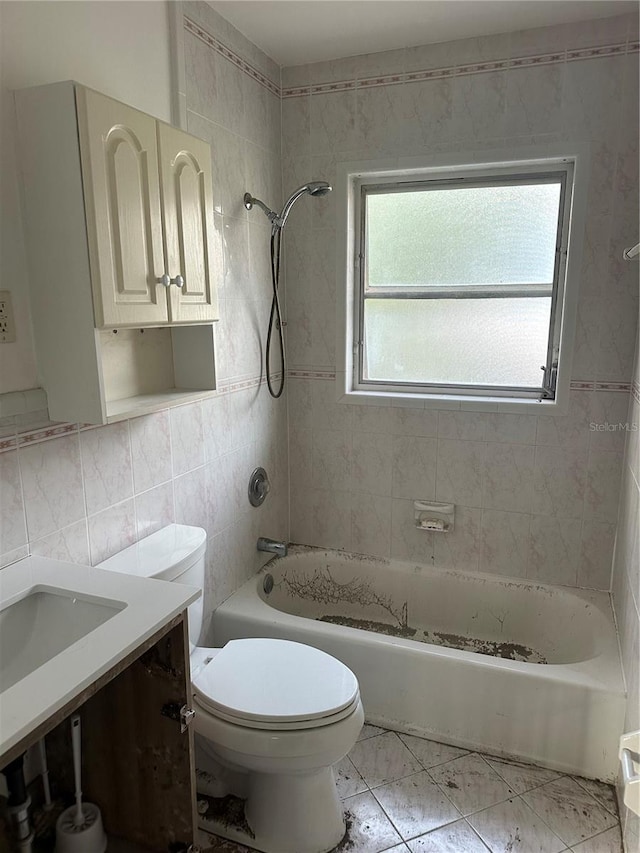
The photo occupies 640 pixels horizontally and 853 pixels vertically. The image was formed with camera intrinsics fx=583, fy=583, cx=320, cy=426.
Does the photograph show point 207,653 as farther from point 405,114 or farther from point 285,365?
point 405,114

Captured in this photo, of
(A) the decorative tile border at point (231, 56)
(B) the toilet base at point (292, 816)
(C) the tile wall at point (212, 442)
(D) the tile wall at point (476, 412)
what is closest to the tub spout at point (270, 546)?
(C) the tile wall at point (212, 442)

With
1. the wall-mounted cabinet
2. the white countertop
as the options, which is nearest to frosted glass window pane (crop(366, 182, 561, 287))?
the wall-mounted cabinet

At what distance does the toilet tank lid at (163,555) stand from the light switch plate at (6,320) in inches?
26.6

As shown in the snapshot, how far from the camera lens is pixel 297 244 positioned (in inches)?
105

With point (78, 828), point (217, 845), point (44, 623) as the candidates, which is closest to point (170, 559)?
point (44, 623)

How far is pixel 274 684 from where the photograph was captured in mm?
1673

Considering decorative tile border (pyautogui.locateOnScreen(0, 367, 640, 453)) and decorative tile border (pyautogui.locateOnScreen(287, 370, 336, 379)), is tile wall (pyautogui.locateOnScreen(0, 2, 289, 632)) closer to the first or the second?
decorative tile border (pyautogui.locateOnScreen(0, 367, 640, 453))

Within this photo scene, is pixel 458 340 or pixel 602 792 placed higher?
pixel 458 340

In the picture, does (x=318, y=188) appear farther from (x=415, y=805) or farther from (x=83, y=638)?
(x=415, y=805)

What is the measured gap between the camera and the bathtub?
195 centimetres

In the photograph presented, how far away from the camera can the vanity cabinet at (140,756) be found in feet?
4.67

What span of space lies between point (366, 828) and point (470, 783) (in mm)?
396

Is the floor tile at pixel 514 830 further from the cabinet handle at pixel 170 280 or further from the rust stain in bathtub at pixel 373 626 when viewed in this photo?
the cabinet handle at pixel 170 280

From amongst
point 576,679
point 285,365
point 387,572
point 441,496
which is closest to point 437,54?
point 285,365
